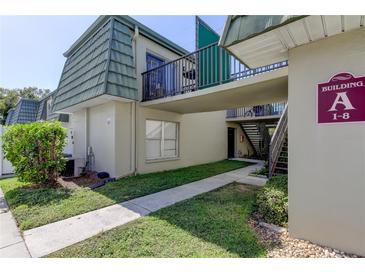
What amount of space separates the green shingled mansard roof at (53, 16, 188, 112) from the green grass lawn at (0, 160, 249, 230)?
2930 millimetres

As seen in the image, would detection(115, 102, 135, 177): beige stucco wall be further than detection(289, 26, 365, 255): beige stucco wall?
Yes

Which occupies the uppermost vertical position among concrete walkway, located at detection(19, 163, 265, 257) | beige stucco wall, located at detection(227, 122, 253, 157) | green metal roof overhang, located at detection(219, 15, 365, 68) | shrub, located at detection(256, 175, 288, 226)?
green metal roof overhang, located at detection(219, 15, 365, 68)

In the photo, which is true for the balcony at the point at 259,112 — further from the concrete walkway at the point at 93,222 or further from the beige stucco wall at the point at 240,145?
the concrete walkway at the point at 93,222

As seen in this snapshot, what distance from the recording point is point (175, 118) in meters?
9.24

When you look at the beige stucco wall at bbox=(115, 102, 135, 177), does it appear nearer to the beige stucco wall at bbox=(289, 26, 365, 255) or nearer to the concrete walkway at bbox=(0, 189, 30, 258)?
the concrete walkway at bbox=(0, 189, 30, 258)

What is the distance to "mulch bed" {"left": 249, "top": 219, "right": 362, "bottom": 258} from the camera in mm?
2664

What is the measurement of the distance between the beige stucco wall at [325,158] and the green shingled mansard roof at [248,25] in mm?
828

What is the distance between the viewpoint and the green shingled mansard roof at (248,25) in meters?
2.44

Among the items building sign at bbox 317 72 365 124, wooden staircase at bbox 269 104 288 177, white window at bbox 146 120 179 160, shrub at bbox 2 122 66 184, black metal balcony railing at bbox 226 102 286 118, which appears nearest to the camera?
building sign at bbox 317 72 365 124

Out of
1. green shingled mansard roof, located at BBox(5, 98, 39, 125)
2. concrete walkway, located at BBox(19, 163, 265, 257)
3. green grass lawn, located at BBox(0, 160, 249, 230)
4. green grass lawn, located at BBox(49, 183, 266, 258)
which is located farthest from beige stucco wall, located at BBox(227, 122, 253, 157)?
green shingled mansard roof, located at BBox(5, 98, 39, 125)

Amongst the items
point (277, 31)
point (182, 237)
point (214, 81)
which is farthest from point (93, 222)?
point (214, 81)

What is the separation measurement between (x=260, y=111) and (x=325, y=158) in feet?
35.2

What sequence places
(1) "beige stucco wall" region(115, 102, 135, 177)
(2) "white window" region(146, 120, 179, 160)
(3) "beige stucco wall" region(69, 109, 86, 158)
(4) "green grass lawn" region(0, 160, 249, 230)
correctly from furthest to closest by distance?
(3) "beige stucco wall" region(69, 109, 86, 158) < (2) "white window" region(146, 120, 179, 160) < (1) "beige stucco wall" region(115, 102, 135, 177) < (4) "green grass lawn" region(0, 160, 249, 230)
